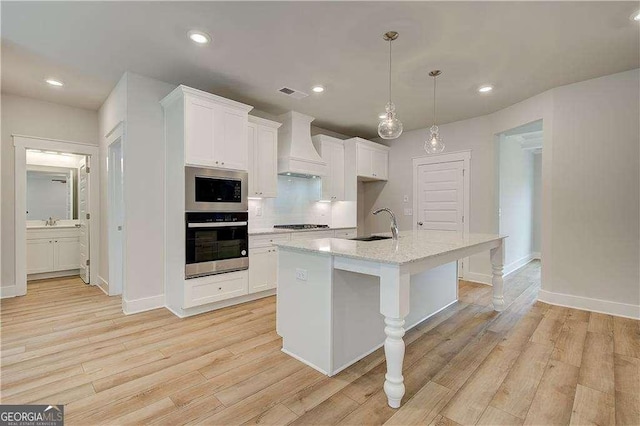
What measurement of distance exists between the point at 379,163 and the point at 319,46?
3.28 metres

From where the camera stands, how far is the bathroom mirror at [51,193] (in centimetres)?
518

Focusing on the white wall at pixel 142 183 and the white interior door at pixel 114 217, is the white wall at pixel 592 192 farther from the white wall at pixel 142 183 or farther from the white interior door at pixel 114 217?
the white interior door at pixel 114 217

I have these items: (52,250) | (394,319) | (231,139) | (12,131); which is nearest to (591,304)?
(394,319)

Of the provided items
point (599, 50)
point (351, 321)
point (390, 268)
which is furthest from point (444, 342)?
point (599, 50)

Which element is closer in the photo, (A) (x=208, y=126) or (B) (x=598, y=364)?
(B) (x=598, y=364)

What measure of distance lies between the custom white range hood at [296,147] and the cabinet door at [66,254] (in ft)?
12.8

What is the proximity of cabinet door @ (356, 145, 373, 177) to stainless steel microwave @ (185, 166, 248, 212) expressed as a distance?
93.8 inches

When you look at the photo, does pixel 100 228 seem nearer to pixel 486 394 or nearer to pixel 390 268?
pixel 390 268

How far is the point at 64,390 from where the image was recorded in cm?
188

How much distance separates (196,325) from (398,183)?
14.2ft

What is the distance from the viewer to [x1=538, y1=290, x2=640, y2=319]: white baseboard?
317cm

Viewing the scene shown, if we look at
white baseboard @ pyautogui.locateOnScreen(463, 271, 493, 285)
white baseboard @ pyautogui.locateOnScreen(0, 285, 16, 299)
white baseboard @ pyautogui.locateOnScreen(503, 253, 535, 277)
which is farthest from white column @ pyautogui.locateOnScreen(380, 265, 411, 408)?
white baseboard @ pyautogui.locateOnScreen(0, 285, 16, 299)

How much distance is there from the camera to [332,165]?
516cm

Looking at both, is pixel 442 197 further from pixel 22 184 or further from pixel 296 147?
pixel 22 184
